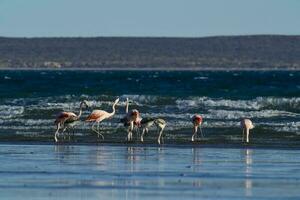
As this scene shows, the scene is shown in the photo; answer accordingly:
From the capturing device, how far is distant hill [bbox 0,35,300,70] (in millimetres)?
147375

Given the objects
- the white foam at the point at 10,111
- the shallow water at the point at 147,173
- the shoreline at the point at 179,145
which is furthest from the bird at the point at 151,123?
the white foam at the point at 10,111

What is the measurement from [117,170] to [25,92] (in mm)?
34284

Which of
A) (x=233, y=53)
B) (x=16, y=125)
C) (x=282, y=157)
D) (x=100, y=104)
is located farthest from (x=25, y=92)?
(x=233, y=53)

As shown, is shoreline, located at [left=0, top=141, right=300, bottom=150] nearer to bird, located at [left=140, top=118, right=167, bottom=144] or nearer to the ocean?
the ocean

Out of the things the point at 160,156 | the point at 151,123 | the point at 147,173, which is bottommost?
the point at 147,173

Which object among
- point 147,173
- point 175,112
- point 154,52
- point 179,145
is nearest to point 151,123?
point 179,145

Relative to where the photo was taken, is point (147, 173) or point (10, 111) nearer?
point (147, 173)

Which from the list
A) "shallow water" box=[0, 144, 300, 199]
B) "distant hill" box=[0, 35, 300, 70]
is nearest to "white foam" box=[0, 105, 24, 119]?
"shallow water" box=[0, 144, 300, 199]

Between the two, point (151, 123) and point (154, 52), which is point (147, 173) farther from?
point (154, 52)

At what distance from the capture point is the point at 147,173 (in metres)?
20.1

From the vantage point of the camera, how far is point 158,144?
2739cm

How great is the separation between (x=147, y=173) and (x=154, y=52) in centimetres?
13069

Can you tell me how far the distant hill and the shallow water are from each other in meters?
119

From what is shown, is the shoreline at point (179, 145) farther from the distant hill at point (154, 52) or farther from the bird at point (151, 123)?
the distant hill at point (154, 52)
